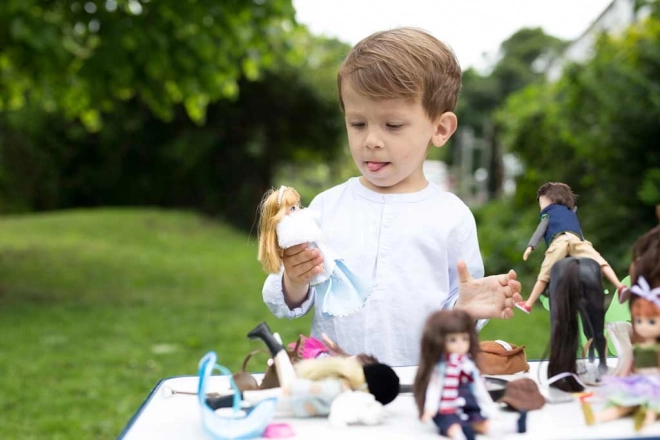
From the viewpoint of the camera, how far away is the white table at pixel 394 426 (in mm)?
1315

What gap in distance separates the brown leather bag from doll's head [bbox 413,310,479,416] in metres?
0.41

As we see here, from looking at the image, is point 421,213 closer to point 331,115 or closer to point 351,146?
point 351,146

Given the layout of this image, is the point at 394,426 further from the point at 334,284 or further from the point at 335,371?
the point at 334,284

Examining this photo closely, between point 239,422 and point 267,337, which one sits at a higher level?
point 267,337

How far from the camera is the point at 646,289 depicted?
4.50ft

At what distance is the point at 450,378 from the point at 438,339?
79 mm

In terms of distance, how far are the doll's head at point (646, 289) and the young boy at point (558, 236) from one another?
0.29 ft

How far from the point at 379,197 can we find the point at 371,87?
1.10ft

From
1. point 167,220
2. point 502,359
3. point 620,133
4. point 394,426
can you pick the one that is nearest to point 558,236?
point 502,359

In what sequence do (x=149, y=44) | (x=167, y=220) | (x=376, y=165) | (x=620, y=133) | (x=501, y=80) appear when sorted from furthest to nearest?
1. (x=501, y=80)
2. (x=167, y=220)
3. (x=149, y=44)
4. (x=620, y=133)
5. (x=376, y=165)

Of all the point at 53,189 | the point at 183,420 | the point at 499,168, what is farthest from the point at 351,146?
the point at 499,168

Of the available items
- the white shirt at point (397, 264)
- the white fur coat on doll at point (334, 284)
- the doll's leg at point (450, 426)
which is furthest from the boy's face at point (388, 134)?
the doll's leg at point (450, 426)

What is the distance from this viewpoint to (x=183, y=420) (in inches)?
57.8

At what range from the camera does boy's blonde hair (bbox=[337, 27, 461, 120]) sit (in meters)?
1.74
